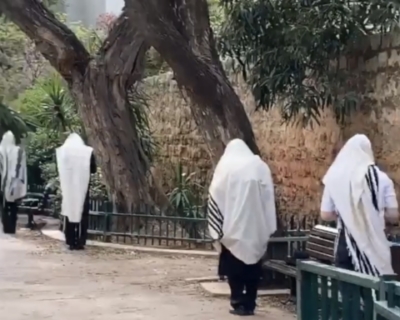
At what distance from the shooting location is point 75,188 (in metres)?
12.9

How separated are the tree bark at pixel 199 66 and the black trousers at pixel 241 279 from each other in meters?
3.35

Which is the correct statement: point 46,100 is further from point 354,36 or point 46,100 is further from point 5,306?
point 5,306

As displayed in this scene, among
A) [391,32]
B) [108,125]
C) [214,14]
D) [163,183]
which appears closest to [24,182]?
[108,125]

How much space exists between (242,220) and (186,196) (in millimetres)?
6590

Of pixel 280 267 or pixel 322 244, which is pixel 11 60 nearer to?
pixel 280 267

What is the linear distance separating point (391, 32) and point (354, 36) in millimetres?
485

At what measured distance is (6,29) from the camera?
1009 inches

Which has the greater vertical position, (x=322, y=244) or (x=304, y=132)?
(x=304, y=132)

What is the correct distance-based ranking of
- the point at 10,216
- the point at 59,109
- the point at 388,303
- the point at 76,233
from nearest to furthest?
the point at 388,303
the point at 76,233
the point at 10,216
the point at 59,109

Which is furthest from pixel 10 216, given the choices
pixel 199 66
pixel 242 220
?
pixel 242 220

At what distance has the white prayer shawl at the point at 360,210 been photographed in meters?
6.48

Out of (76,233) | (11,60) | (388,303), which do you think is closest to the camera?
(388,303)

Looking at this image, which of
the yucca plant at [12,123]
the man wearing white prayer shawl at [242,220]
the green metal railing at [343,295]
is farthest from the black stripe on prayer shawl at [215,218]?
the yucca plant at [12,123]

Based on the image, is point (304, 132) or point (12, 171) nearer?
point (304, 132)
